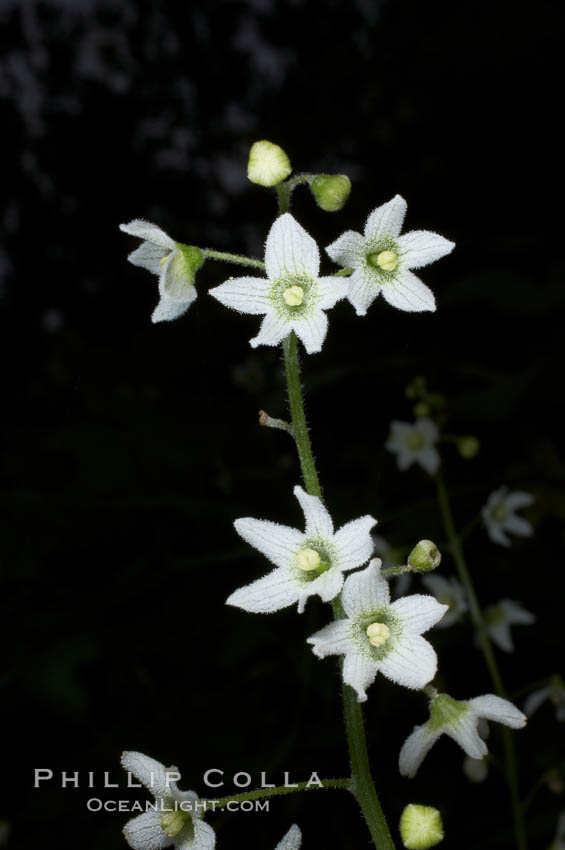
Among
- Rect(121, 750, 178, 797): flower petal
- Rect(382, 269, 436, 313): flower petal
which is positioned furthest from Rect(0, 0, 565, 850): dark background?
Rect(382, 269, 436, 313): flower petal

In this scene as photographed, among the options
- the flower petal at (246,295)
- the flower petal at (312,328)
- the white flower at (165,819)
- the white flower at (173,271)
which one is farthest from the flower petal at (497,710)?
the white flower at (173,271)

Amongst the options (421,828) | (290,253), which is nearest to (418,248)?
(290,253)

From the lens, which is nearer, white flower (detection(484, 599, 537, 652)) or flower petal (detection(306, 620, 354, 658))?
flower petal (detection(306, 620, 354, 658))

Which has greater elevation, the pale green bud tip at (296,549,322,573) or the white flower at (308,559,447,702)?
the pale green bud tip at (296,549,322,573)

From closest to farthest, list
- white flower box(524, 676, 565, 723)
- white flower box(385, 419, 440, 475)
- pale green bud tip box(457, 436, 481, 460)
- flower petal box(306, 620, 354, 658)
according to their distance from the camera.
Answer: flower petal box(306, 620, 354, 658) → white flower box(524, 676, 565, 723) → pale green bud tip box(457, 436, 481, 460) → white flower box(385, 419, 440, 475)

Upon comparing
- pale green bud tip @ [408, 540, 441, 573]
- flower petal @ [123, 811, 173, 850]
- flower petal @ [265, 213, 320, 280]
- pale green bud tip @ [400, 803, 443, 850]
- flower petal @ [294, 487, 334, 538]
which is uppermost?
flower petal @ [265, 213, 320, 280]

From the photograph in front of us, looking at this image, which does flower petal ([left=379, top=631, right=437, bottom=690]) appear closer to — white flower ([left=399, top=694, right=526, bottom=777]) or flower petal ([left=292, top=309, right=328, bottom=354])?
white flower ([left=399, top=694, right=526, bottom=777])

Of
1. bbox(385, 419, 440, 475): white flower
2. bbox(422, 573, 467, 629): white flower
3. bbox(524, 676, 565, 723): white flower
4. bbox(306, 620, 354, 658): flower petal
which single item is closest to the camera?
bbox(306, 620, 354, 658): flower petal

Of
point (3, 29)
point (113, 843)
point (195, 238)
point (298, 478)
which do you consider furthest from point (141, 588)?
point (3, 29)
